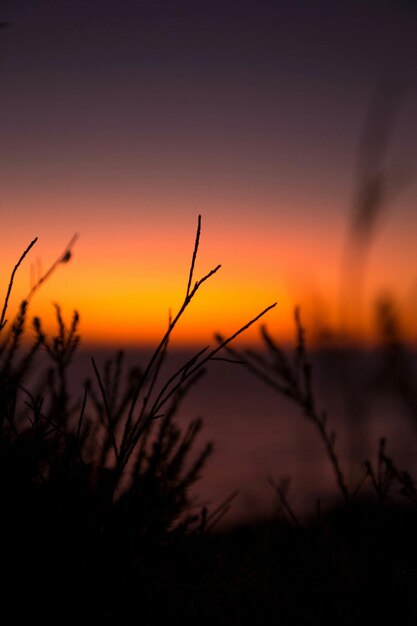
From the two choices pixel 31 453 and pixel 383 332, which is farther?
pixel 31 453

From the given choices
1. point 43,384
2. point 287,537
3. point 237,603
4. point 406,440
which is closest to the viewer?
point 406,440

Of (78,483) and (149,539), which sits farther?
(149,539)

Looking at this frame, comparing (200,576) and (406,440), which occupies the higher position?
(406,440)

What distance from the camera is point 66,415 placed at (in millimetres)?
2053

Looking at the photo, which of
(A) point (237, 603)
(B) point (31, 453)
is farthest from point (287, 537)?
(B) point (31, 453)

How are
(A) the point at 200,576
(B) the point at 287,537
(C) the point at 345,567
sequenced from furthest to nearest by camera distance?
(B) the point at 287,537 → (A) the point at 200,576 → (C) the point at 345,567

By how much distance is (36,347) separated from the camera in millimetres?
1740

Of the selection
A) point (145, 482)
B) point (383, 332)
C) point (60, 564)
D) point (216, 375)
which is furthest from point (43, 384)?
point (216, 375)

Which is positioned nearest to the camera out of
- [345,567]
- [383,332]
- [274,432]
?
[383,332]

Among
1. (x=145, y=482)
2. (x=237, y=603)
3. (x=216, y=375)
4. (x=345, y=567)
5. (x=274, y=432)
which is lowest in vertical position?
(x=237, y=603)

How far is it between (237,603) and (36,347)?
73 cm

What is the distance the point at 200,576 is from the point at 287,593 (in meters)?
0.24

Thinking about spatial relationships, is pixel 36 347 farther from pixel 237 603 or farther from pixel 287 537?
pixel 287 537

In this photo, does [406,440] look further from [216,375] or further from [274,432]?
[216,375]
